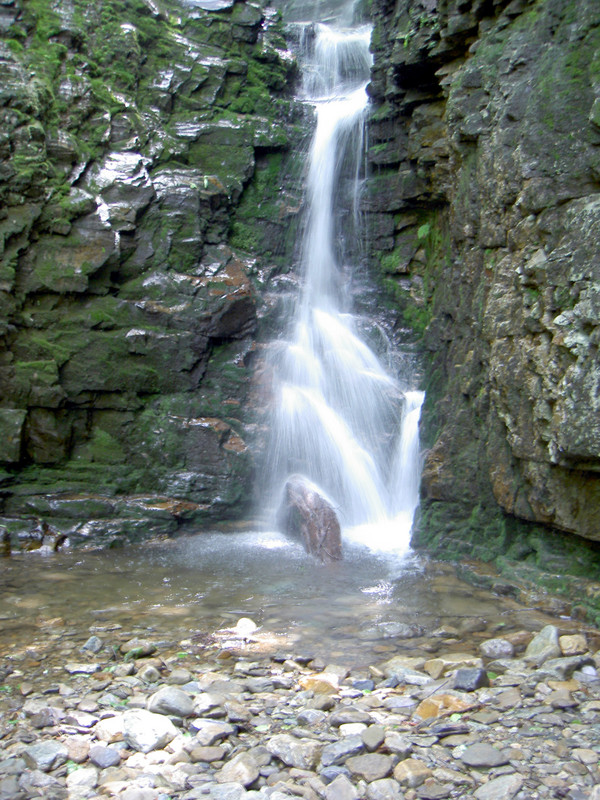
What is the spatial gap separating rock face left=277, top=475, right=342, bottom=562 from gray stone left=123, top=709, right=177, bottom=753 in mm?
4087

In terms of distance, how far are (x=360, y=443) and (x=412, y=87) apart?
5593 millimetres

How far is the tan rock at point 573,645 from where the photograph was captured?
A: 5.00 metres

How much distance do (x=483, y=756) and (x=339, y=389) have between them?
7.14 metres

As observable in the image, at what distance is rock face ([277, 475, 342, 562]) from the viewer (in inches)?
322

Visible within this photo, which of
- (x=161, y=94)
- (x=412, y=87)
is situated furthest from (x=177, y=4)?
(x=412, y=87)

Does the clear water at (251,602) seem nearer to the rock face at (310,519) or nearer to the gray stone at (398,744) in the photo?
the rock face at (310,519)

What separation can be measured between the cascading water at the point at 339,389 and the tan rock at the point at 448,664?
11.3 feet

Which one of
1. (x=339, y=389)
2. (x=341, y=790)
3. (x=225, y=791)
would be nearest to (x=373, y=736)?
(x=341, y=790)

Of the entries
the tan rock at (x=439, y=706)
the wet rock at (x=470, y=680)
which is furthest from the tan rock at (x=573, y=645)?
the tan rock at (x=439, y=706)

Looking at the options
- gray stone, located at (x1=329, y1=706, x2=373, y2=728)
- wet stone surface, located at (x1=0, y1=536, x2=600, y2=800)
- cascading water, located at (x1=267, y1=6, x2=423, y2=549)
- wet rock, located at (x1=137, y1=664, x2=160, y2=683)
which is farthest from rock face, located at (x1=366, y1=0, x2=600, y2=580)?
wet rock, located at (x1=137, y1=664, x2=160, y2=683)

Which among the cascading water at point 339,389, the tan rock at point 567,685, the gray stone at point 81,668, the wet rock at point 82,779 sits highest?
the cascading water at point 339,389

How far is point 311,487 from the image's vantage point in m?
9.40

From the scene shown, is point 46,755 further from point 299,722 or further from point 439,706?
point 439,706

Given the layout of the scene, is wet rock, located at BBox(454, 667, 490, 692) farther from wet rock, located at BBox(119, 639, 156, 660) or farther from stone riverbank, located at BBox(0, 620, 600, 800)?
wet rock, located at BBox(119, 639, 156, 660)
